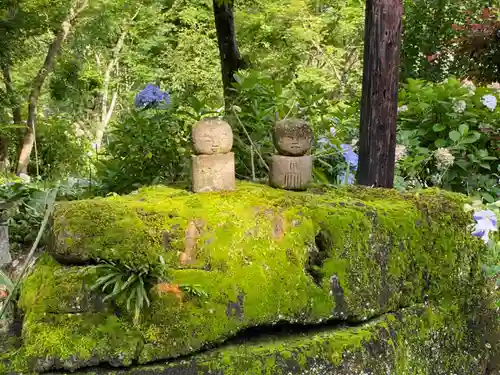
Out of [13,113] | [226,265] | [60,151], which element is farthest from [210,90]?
[226,265]

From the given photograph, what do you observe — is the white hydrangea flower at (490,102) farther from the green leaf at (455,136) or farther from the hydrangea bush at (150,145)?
the hydrangea bush at (150,145)

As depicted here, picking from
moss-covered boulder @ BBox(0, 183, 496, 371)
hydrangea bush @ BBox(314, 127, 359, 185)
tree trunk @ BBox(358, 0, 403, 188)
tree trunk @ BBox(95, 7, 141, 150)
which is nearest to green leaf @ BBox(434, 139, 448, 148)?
hydrangea bush @ BBox(314, 127, 359, 185)

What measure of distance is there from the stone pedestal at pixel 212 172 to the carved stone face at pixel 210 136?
27 mm

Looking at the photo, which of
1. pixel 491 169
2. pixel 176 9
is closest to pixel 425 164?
pixel 491 169

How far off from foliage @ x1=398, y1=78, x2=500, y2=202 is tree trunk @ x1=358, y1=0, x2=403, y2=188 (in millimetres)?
1143

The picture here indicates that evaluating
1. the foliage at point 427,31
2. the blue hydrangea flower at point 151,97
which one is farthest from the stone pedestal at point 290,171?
the foliage at point 427,31

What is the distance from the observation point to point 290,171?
211 centimetres

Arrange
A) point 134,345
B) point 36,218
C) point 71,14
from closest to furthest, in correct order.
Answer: point 134,345, point 36,218, point 71,14

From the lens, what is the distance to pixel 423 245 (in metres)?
2.08

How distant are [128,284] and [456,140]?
2.62 meters

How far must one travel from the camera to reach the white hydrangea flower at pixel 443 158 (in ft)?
10.8

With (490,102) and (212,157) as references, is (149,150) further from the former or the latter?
(490,102)

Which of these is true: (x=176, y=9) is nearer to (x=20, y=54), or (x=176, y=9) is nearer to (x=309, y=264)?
(x=20, y=54)

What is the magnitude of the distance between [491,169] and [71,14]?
250 inches
